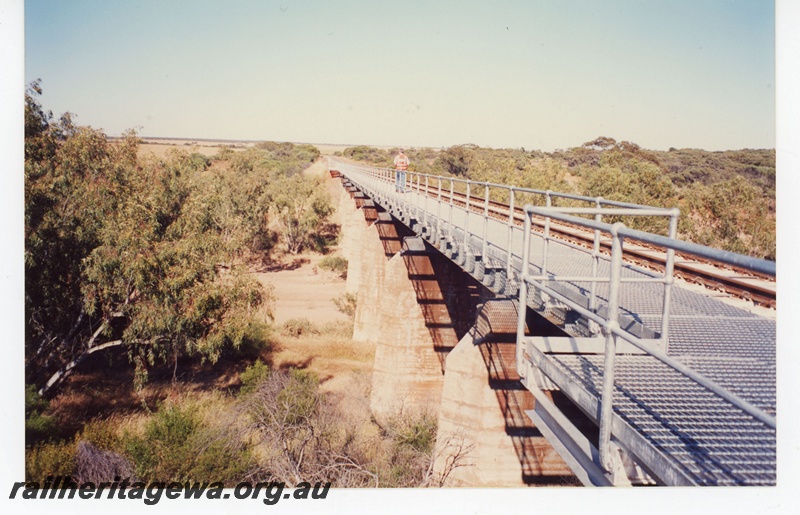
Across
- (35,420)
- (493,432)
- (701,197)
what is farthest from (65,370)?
(701,197)

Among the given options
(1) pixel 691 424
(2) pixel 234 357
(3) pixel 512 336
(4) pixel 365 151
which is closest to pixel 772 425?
(1) pixel 691 424

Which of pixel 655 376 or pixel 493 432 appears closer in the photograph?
pixel 655 376

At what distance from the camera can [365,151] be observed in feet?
311

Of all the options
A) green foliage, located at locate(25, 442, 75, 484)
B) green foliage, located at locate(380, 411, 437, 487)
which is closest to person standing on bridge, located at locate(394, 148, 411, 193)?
green foliage, located at locate(380, 411, 437, 487)

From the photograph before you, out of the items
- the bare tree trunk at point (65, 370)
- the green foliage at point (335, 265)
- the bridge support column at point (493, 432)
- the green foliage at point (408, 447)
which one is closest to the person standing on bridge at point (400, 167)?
the green foliage at point (408, 447)

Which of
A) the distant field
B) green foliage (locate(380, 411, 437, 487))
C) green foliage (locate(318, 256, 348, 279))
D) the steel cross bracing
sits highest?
the distant field

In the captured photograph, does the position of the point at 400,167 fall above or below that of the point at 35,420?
above

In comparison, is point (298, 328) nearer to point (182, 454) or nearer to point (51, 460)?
point (182, 454)

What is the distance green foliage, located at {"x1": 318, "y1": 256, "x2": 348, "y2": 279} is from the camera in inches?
1452

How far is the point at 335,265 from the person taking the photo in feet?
123

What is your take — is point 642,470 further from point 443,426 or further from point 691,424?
point 443,426

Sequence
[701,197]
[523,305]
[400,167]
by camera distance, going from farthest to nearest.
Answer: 1. [701,197]
2. [400,167]
3. [523,305]

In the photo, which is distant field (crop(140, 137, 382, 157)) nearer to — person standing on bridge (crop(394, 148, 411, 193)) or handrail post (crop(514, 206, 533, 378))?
person standing on bridge (crop(394, 148, 411, 193))

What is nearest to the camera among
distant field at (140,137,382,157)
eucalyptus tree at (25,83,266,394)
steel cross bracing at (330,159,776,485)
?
steel cross bracing at (330,159,776,485)
